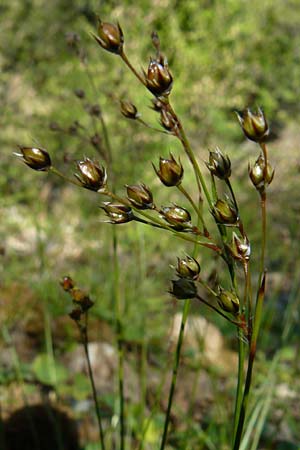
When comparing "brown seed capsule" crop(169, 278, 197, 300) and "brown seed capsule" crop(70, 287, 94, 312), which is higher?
"brown seed capsule" crop(169, 278, 197, 300)

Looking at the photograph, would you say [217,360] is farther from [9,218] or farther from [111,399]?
[9,218]

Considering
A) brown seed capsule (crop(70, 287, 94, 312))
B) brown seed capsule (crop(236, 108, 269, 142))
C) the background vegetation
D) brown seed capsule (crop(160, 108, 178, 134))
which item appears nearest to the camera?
brown seed capsule (crop(236, 108, 269, 142))

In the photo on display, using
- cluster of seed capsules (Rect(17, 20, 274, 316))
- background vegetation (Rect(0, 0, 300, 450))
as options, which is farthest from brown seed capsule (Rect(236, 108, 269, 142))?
background vegetation (Rect(0, 0, 300, 450))

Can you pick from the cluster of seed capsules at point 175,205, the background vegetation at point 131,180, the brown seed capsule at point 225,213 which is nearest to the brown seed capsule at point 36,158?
the cluster of seed capsules at point 175,205

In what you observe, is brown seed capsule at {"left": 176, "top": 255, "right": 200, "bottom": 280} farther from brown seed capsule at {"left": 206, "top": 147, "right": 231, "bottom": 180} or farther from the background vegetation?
the background vegetation

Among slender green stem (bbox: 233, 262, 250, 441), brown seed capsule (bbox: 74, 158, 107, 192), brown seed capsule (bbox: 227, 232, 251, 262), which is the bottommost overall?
slender green stem (bbox: 233, 262, 250, 441)

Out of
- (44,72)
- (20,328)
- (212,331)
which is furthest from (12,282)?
(44,72)

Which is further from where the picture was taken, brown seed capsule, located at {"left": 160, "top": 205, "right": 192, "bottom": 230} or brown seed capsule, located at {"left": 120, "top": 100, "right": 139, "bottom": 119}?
brown seed capsule, located at {"left": 120, "top": 100, "right": 139, "bottom": 119}
